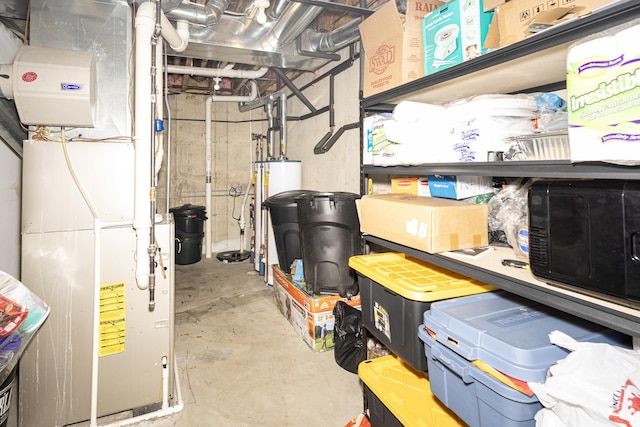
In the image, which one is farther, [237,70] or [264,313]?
[237,70]

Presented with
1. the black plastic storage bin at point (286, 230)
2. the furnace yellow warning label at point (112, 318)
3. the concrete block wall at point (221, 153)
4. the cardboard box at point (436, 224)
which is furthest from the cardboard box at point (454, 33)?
the concrete block wall at point (221, 153)

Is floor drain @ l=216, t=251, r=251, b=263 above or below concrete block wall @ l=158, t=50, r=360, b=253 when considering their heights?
below

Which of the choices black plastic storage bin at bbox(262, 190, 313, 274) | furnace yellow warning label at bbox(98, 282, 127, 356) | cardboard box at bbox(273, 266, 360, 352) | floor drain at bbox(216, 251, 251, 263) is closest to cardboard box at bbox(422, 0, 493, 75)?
cardboard box at bbox(273, 266, 360, 352)

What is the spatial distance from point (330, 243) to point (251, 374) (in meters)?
1.08

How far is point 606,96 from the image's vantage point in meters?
0.75

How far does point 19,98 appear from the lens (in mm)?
1583

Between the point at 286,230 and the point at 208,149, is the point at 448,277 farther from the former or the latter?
the point at 208,149

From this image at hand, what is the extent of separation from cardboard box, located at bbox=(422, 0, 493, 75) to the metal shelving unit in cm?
8

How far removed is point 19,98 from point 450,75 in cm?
198

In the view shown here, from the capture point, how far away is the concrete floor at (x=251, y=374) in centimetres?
188

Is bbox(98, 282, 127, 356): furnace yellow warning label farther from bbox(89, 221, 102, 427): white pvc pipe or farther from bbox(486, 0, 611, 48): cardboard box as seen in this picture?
bbox(486, 0, 611, 48): cardboard box

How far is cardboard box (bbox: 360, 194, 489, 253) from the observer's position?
49.9 inches

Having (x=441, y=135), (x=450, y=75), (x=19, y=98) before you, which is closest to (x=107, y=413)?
(x=19, y=98)

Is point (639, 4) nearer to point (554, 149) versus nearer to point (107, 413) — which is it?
point (554, 149)
